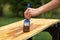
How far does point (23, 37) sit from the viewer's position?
2840 mm

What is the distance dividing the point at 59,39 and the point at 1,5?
25.9ft

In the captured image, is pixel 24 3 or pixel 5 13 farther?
pixel 5 13

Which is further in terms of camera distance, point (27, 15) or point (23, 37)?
point (23, 37)

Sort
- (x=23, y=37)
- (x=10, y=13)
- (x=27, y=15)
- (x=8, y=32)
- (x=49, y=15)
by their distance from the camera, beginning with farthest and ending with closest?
(x=10, y=13) → (x=49, y=15) → (x=8, y=32) → (x=23, y=37) → (x=27, y=15)

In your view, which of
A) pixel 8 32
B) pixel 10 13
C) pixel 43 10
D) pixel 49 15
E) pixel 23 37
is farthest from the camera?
pixel 10 13

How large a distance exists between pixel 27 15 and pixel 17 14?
32.2 feet

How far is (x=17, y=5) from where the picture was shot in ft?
38.9

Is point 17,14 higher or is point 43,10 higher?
point 43,10

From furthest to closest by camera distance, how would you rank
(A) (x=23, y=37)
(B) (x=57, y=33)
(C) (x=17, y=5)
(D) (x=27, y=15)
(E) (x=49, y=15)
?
1. (C) (x=17, y=5)
2. (E) (x=49, y=15)
3. (B) (x=57, y=33)
4. (A) (x=23, y=37)
5. (D) (x=27, y=15)

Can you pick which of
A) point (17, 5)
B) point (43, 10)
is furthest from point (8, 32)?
point (17, 5)

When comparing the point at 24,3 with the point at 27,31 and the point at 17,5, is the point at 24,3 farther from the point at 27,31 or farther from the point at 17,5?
the point at 27,31

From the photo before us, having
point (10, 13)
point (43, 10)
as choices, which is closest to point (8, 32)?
point (43, 10)

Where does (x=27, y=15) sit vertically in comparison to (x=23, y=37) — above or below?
above

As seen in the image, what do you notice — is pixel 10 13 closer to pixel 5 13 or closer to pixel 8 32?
pixel 5 13
